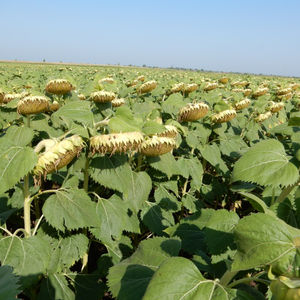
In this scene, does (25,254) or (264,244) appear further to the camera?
(25,254)

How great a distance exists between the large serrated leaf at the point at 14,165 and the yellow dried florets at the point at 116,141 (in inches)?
12.9

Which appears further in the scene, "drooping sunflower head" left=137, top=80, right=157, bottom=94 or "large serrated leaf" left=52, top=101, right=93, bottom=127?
"drooping sunflower head" left=137, top=80, right=157, bottom=94

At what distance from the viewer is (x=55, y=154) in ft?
5.05

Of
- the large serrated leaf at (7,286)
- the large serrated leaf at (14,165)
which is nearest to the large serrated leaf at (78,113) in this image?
the large serrated leaf at (14,165)

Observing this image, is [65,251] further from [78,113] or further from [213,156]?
[213,156]

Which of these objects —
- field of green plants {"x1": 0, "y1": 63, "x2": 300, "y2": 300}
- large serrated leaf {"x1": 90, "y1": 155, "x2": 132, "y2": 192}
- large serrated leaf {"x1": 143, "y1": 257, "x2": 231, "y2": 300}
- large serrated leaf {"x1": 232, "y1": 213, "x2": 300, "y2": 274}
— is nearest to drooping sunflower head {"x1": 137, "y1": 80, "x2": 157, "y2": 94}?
field of green plants {"x1": 0, "y1": 63, "x2": 300, "y2": 300}

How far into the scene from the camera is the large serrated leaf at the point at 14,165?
1.44 meters

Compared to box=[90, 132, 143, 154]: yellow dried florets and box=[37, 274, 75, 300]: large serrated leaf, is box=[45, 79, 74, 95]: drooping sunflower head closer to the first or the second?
box=[90, 132, 143, 154]: yellow dried florets

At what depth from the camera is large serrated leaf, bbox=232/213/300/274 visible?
0.82 metres

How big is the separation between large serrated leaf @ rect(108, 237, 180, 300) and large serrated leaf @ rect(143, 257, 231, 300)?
0.96ft

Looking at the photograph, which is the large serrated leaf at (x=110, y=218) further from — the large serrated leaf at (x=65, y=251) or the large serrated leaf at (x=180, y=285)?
the large serrated leaf at (x=180, y=285)

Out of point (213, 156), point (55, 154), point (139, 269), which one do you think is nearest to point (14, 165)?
point (55, 154)

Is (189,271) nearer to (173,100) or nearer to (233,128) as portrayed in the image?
(173,100)

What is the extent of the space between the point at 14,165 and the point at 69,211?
49 centimetres
